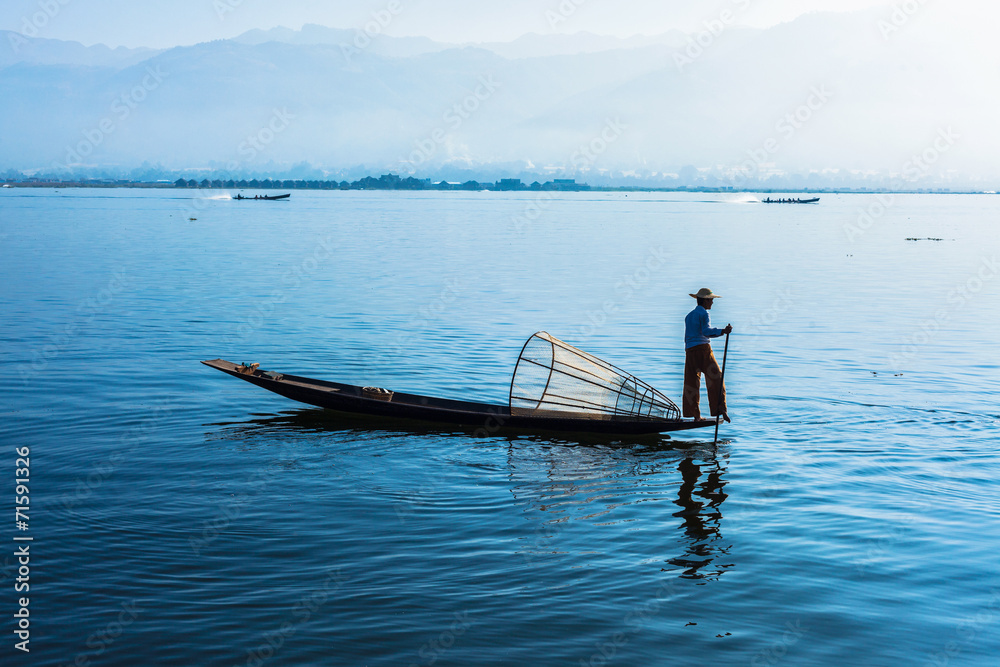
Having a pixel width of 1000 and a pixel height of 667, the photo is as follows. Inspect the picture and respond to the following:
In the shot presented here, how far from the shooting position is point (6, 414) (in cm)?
1752

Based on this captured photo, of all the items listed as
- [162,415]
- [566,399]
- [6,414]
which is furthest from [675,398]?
[6,414]

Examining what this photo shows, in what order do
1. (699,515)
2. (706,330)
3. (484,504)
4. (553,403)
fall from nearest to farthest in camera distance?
1. (699,515)
2. (484,504)
3. (706,330)
4. (553,403)

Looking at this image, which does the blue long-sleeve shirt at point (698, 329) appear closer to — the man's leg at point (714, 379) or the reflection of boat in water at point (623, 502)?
the man's leg at point (714, 379)

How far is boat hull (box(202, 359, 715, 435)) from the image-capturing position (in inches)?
649

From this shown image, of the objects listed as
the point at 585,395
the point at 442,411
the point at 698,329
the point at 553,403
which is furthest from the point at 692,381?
the point at 442,411

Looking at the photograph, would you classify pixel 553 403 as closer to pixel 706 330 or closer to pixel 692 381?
pixel 692 381

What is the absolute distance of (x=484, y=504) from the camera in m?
13.0

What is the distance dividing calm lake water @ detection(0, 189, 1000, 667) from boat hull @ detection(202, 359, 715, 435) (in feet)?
1.18

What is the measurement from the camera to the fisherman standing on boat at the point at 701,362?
16297 millimetres

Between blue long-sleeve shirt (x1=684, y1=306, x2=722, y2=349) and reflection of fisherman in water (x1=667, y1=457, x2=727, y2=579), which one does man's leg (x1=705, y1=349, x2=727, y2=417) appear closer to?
blue long-sleeve shirt (x1=684, y1=306, x2=722, y2=349)

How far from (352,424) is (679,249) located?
54.6 metres

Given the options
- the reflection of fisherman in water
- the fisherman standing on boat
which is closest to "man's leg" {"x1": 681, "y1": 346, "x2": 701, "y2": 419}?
the fisherman standing on boat

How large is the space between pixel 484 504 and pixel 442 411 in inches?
157

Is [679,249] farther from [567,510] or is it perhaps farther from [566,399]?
[567,510]
